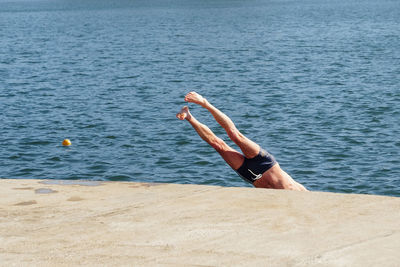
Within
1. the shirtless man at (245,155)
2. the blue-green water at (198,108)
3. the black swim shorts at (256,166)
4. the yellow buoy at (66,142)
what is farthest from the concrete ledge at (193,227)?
Result: the yellow buoy at (66,142)

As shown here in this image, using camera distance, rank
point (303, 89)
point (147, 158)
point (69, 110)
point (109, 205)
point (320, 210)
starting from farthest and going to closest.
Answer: point (303, 89) → point (69, 110) → point (147, 158) → point (109, 205) → point (320, 210)

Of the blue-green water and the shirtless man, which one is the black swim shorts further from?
the blue-green water

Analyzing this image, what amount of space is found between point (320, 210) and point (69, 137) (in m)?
15.9

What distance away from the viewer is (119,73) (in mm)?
40719

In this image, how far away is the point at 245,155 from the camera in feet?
34.9

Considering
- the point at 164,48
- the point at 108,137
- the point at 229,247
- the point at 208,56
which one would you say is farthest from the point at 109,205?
the point at 164,48

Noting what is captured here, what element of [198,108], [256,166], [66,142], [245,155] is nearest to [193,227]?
[256,166]

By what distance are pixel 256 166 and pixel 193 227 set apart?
3.38m

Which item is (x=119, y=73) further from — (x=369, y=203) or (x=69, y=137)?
(x=369, y=203)

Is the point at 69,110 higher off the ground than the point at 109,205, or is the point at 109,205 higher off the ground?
the point at 109,205

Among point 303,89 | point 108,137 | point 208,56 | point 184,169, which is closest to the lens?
point 184,169

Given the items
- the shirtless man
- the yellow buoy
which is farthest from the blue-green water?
the shirtless man

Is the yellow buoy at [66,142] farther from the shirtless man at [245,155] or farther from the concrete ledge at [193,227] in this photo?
the concrete ledge at [193,227]

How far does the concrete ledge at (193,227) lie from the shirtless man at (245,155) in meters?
1.41
